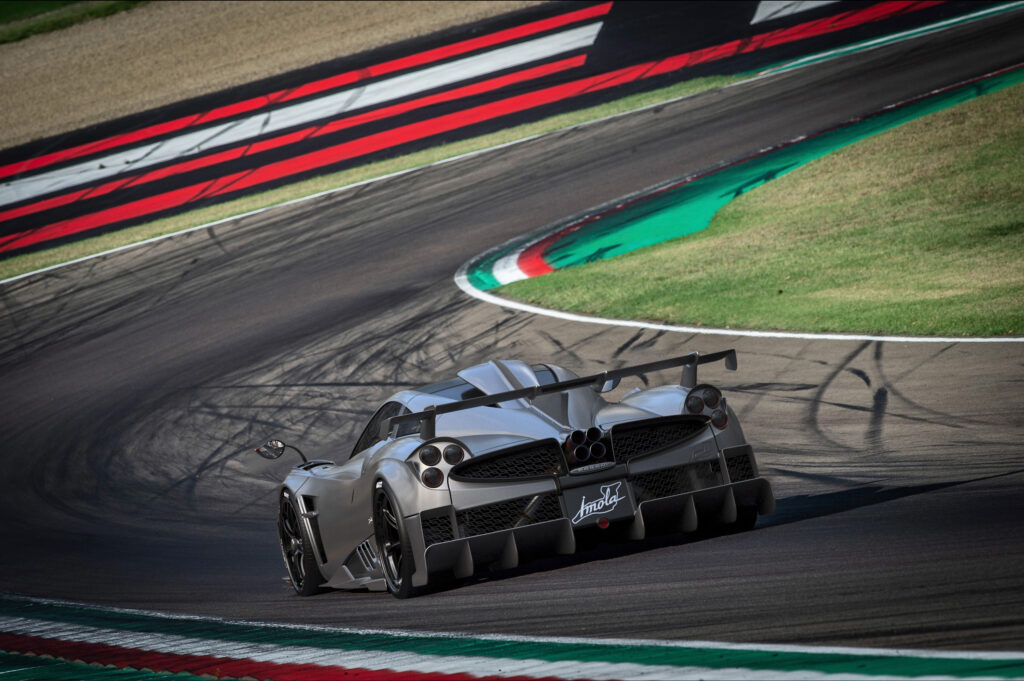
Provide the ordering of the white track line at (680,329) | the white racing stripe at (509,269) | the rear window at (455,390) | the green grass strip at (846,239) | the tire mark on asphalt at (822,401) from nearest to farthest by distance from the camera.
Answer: the rear window at (455,390), the tire mark on asphalt at (822,401), the white track line at (680,329), the green grass strip at (846,239), the white racing stripe at (509,269)

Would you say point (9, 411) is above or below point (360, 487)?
above

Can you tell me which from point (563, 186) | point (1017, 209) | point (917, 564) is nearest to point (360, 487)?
point (917, 564)

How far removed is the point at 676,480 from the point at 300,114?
2056 cm

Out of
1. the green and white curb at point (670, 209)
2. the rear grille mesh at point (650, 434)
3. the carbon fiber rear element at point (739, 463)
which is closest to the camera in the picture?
the rear grille mesh at point (650, 434)

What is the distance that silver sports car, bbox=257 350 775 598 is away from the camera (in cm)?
552

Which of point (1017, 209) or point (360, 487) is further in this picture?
point (1017, 209)

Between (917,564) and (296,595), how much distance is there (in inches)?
157

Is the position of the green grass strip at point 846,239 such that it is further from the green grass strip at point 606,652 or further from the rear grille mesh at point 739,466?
the green grass strip at point 606,652

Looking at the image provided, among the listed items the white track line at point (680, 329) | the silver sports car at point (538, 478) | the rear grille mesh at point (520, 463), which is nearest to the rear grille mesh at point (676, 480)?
the silver sports car at point (538, 478)

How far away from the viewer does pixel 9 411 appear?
1452 cm

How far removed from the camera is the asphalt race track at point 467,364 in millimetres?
4898

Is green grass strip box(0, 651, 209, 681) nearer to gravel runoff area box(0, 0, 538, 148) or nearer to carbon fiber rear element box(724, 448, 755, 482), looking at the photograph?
carbon fiber rear element box(724, 448, 755, 482)

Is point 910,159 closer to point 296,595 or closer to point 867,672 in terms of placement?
point 296,595

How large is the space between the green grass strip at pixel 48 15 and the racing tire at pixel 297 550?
92.6 feet
